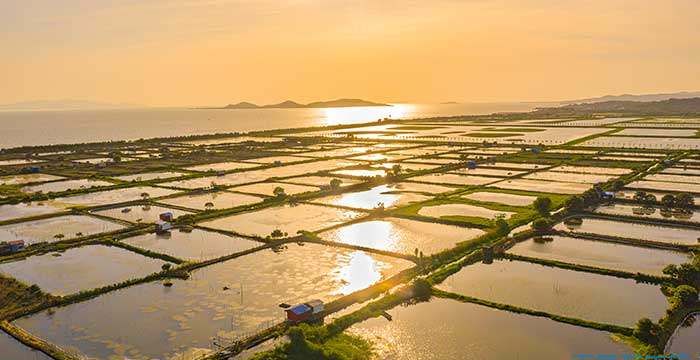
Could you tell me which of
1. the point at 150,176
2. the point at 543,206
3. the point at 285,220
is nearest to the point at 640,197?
the point at 543,206

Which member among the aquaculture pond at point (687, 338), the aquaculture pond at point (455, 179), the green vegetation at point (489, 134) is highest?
the green vegetation at point (489, 134)

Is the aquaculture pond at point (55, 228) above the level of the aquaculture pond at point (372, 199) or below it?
below

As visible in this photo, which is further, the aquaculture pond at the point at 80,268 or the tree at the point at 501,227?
the tree at the point at 501,227

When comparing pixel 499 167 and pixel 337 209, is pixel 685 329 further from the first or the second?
pixel 499 167

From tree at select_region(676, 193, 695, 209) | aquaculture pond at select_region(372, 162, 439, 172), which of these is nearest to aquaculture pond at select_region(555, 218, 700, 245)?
tree at select_region(676, 193, 695, 209)

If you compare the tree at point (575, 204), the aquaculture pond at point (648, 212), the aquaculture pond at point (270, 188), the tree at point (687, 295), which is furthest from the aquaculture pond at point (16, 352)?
the aquaculture pond at point (648, 212)

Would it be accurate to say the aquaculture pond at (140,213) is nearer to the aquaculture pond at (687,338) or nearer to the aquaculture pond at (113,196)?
the aquaculture pond at (113,196)

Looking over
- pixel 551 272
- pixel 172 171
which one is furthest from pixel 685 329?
pixel 172 171
